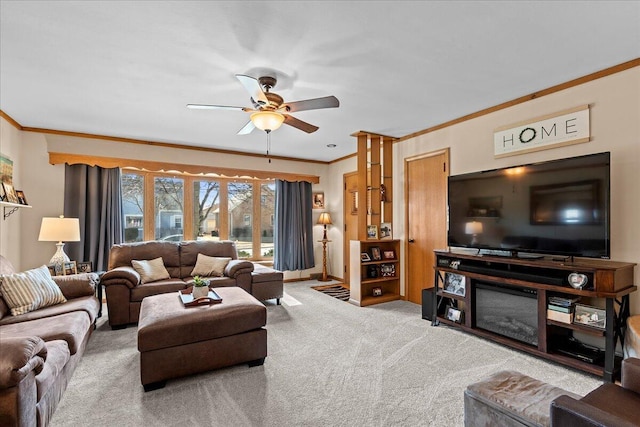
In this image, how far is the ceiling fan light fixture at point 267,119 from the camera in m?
2.64

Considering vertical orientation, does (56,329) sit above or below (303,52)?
below

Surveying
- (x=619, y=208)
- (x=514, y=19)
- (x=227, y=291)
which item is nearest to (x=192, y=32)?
(x=514, y=19)

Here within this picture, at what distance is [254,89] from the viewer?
2.58 m

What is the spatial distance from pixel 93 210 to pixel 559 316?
572 centimetres

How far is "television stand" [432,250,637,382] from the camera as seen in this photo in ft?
7.63

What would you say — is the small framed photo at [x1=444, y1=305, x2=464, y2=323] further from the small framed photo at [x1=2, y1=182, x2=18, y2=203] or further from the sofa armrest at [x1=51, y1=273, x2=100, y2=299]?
the small framed photo at [x1=2, y1=182, x2=18, y2=203]

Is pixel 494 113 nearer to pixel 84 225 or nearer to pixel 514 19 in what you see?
pixel 514 19

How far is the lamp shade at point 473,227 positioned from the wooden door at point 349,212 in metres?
2.66

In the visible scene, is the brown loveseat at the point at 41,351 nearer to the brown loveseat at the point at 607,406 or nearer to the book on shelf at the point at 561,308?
the brown loveseat at the point at 607,406

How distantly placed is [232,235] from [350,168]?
2.62 meters

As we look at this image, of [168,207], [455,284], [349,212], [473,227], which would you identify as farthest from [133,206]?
[473,227]

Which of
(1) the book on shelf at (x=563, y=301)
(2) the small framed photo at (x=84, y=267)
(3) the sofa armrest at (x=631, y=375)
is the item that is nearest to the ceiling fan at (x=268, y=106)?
(3) the sofa armrest at (x=631, y=375)

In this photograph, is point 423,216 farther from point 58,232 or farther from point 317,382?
point 58,232

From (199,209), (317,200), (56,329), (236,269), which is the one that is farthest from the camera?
(317,200)
